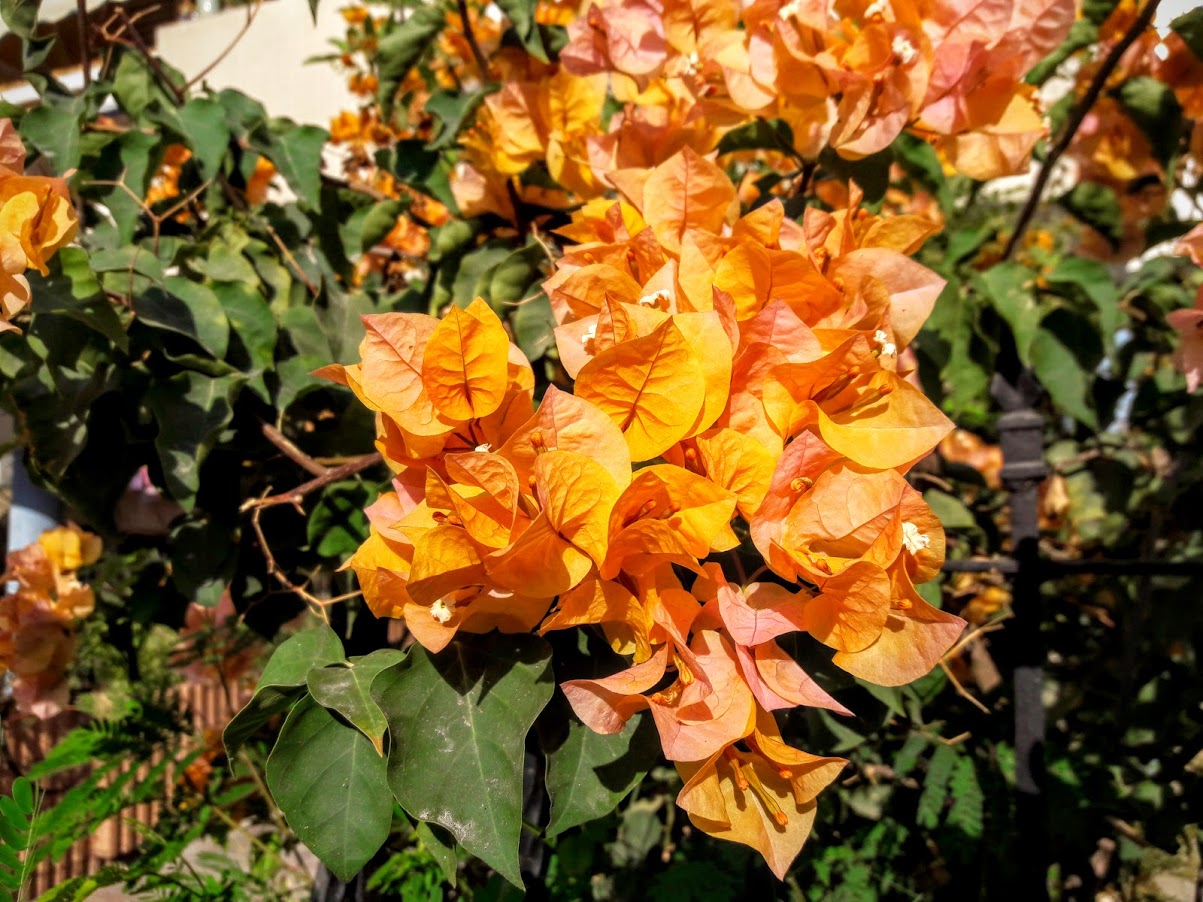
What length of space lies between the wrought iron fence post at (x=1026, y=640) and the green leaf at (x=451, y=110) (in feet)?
2.35

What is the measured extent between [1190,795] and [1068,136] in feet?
2.59

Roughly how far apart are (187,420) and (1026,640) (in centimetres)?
94

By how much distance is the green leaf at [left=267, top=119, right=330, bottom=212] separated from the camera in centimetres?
94

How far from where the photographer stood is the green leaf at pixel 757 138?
0.72 m

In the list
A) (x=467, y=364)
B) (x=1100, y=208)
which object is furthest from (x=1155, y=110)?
(x=467, y=364)

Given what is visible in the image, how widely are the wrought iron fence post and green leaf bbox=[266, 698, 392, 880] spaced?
2.60 feet

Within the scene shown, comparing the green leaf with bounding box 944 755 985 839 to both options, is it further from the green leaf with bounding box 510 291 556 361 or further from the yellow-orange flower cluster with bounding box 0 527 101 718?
the yellow-orange flower cluster with bounding box 0 527 101 718

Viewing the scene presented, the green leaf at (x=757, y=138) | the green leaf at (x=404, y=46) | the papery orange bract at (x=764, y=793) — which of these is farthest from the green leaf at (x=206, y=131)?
the papery orange bract at (x=764, y=793)

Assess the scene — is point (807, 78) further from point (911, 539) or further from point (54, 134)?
point (54, 134)

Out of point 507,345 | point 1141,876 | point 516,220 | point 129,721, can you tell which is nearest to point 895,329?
point 507,345

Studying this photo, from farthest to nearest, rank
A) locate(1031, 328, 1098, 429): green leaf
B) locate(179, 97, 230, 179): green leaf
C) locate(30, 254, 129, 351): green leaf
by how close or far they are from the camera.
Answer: locate(1031, 328, 1098, 429): green leaf < locate(179, 97, 230, 179): green leaf < locate(30, 254, 129, 351): green leaf

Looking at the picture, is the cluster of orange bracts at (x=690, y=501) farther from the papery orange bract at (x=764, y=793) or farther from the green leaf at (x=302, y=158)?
the green leaf at (x=302, y=158)

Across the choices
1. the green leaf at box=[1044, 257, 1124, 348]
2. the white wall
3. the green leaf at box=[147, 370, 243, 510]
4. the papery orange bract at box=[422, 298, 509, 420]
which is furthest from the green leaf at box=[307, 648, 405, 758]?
the white wall

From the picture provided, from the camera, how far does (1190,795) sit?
1.06 metres
